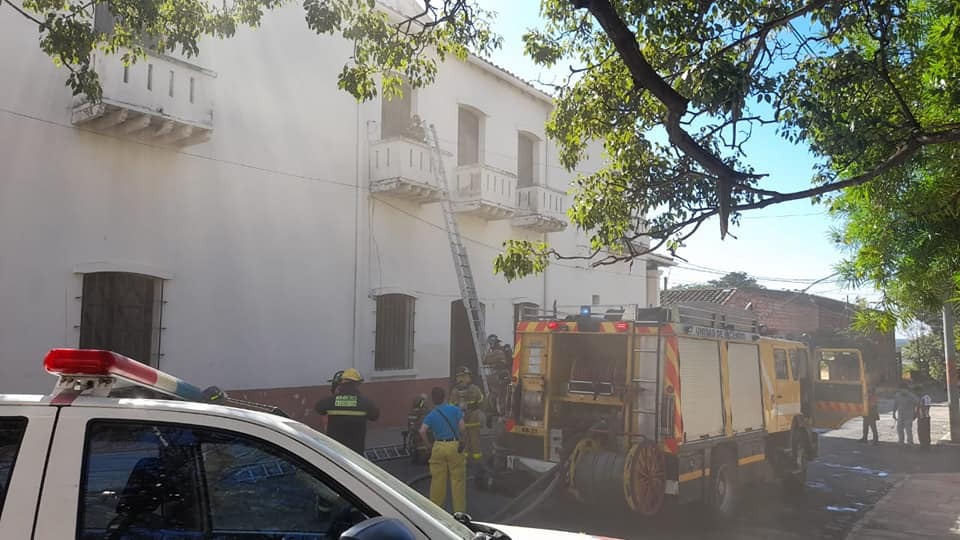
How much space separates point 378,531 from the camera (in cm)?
183

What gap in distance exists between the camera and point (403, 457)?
11.7 m

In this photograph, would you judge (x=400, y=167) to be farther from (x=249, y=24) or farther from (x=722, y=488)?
(x=722, y=488)

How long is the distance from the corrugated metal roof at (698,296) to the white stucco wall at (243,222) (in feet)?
52.9

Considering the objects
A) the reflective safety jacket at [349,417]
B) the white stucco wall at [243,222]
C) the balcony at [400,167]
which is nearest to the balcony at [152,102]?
the white stucco wall at [243,222]

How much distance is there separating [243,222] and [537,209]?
7.70 meters

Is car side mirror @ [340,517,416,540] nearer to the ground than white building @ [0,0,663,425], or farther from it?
nearer to the ground

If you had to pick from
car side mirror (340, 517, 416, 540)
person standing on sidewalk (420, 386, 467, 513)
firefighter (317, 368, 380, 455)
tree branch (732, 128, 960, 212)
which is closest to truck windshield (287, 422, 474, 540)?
car side mirror (340, 517, 416, 540)

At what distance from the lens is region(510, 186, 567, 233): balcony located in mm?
17389

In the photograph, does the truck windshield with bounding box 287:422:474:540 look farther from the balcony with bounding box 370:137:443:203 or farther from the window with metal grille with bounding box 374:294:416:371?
the window with metal grille with bounding box 374:294:416:371

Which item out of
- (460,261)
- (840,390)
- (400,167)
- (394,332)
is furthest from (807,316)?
(400,167)

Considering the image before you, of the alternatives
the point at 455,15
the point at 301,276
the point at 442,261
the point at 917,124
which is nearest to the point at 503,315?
the point at 442,261

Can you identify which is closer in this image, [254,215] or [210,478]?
[210,478]

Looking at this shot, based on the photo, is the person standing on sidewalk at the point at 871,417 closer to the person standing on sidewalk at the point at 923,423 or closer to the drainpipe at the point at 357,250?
the person standing on sidewalk at the point at 923,423

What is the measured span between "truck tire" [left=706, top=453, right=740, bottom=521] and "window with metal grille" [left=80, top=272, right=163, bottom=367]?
8.04 m
